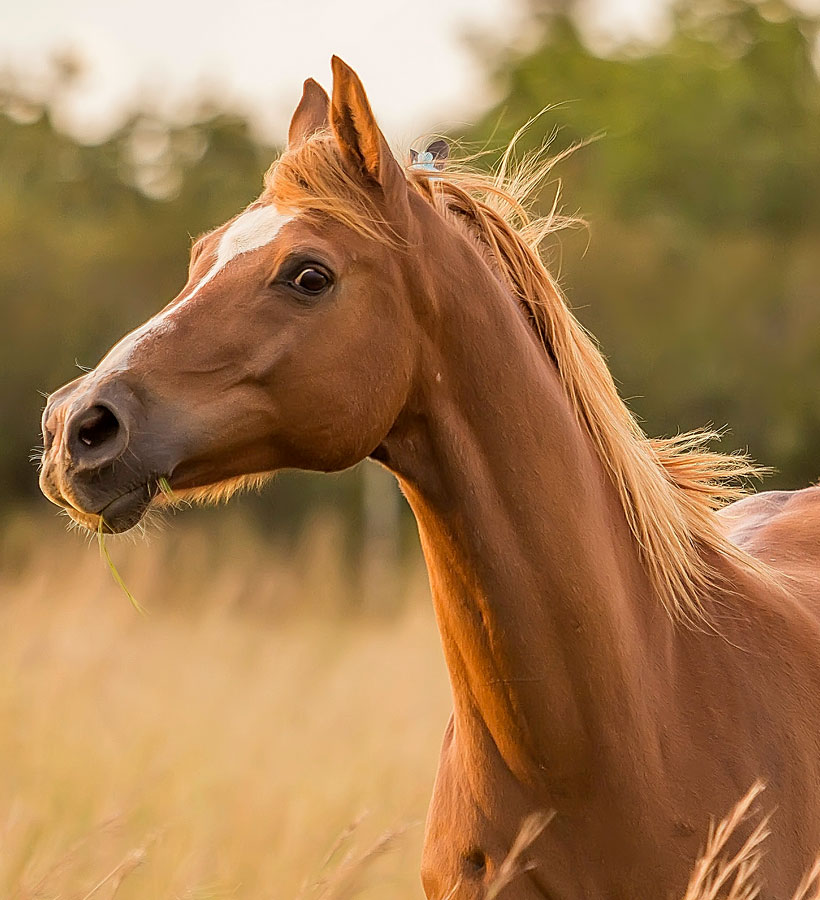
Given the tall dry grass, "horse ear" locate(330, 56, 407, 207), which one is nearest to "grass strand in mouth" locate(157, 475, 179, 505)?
the tall dry grass

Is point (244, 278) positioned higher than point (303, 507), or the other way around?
point (244, 278)

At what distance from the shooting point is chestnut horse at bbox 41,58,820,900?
2459 mm

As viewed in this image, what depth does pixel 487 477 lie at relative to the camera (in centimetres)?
265

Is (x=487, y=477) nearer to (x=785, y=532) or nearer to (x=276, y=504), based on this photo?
(x=785, y=532)

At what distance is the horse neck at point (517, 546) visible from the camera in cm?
263

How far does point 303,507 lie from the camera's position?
1313 cm

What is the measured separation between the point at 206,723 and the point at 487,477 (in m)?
4.65

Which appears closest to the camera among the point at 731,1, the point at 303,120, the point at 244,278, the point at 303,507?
the point at 244,278

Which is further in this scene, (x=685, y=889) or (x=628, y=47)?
(x=628, y=47)

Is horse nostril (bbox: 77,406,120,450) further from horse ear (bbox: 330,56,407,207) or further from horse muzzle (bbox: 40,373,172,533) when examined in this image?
horse ear (bbox: 330,56,407,207)

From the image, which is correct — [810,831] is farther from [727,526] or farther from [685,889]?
[727,526]

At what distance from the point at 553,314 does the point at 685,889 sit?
1.20 metres

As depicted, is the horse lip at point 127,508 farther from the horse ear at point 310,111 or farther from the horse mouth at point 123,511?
the horse ear at point 310,111

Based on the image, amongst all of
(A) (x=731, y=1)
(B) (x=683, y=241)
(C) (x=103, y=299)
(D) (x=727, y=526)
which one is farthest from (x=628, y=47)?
(D) (x=727, y=526)
